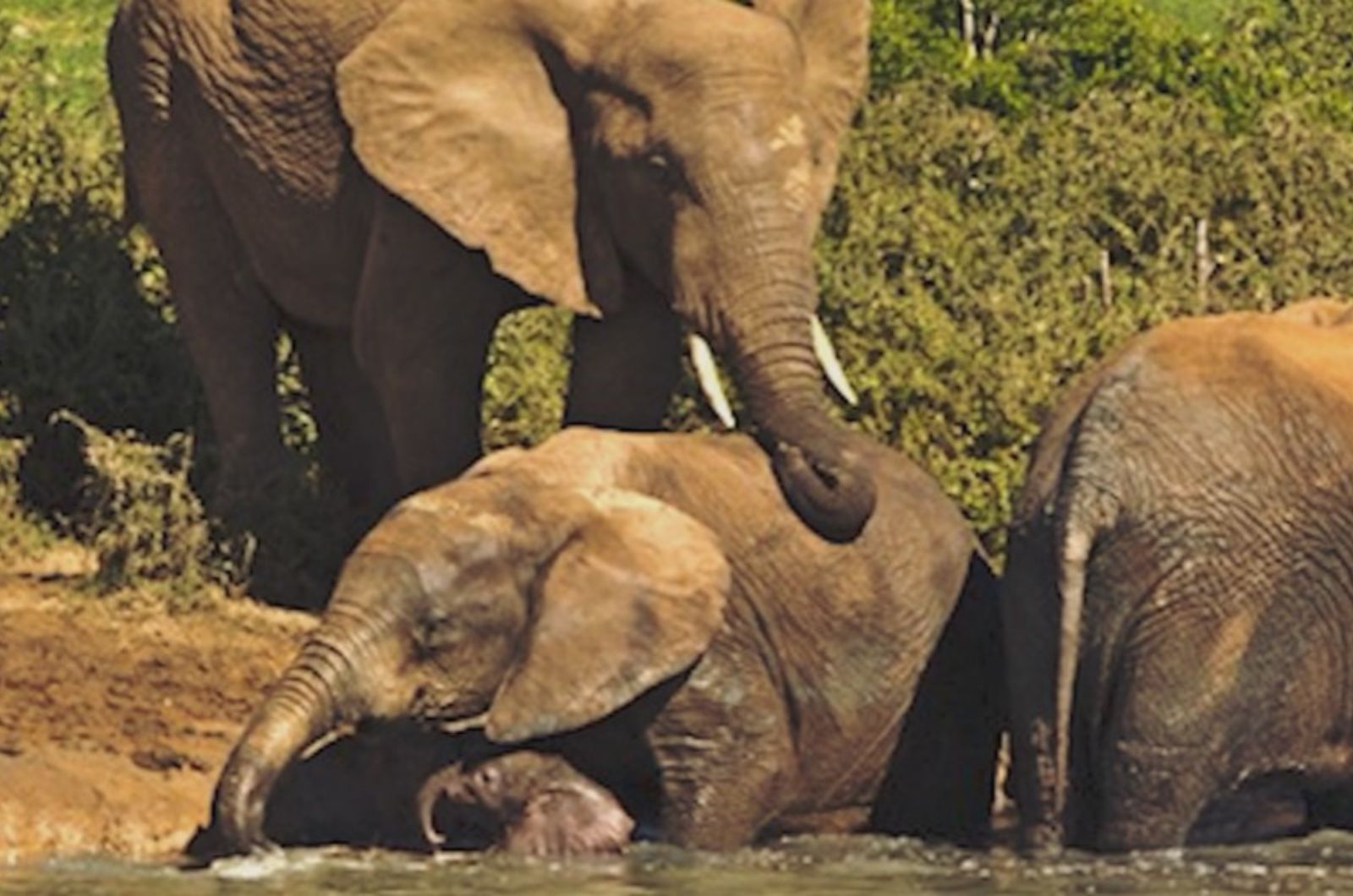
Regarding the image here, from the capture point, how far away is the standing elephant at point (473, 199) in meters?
10.8

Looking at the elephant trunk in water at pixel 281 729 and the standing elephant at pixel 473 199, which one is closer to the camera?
the elephant trunk in water at pixel 281 729

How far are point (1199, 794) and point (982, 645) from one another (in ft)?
3.21

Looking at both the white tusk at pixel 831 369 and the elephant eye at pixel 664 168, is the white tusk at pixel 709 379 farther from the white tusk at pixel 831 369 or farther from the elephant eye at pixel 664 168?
the elephant eye at pixel 664 168

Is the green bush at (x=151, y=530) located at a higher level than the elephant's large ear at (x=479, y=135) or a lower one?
lower

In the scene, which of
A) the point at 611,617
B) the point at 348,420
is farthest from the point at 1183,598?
Result: the point at 348,420

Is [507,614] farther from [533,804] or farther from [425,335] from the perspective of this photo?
[425,335]

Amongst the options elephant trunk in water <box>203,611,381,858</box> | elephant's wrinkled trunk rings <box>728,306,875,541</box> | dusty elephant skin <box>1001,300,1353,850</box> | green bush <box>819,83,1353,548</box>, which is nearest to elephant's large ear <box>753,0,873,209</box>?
elephant's wrinkled trunk rings <box>728,306,875,541</box>

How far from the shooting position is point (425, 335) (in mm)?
11547

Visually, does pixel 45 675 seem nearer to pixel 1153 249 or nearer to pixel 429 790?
pixel 429 790

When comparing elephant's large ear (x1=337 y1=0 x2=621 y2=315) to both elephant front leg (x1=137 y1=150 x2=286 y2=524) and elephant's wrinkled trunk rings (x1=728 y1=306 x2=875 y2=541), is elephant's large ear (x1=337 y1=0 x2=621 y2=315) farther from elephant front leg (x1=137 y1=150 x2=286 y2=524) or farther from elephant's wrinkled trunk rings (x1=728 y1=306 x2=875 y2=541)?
elephant front leg (x1=137 y1=150 x2=286 y2=524)

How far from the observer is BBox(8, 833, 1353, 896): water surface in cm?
959

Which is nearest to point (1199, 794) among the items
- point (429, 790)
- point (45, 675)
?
point (429, 790)

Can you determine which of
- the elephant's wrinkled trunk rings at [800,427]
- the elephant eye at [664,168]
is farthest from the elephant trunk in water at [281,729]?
the elephant eye at [664,168]

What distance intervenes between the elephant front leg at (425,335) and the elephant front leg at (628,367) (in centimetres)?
30
